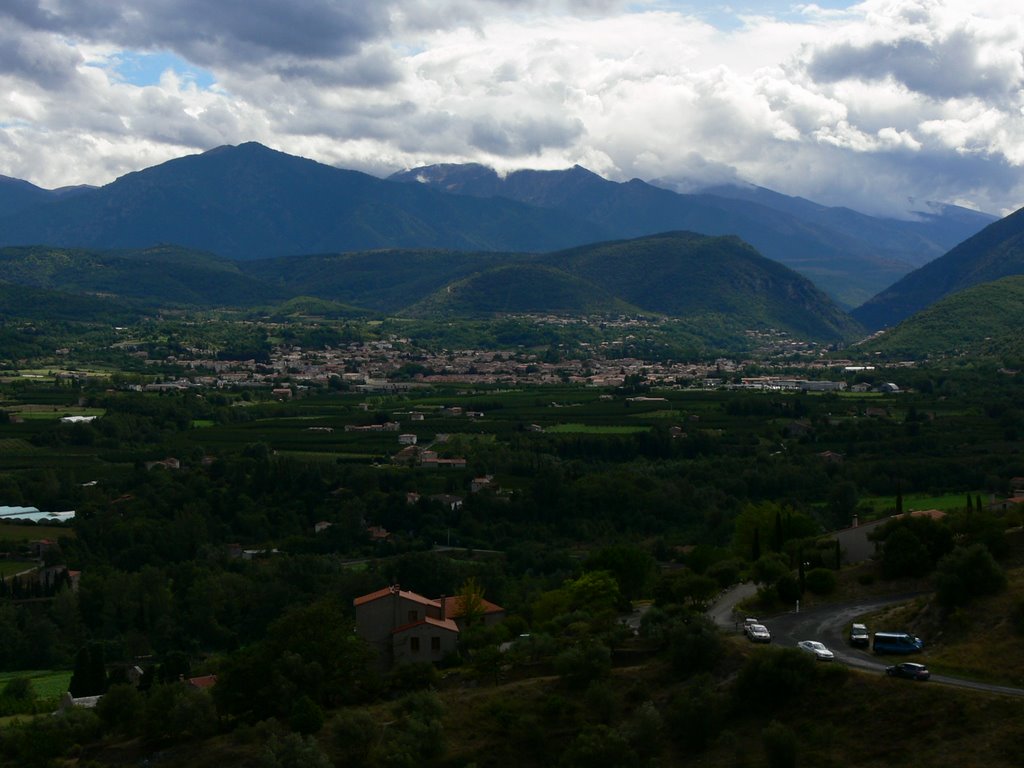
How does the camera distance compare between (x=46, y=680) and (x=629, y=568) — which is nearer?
(x=629, y=568)

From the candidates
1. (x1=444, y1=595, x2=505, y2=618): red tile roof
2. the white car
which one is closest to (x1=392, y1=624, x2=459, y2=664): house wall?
(x1=444, y1=595, x2=505, y2=618): red tile roof

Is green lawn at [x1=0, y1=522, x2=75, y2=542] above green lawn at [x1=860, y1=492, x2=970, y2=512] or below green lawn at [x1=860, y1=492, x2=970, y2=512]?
below

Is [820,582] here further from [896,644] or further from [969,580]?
[896,644]

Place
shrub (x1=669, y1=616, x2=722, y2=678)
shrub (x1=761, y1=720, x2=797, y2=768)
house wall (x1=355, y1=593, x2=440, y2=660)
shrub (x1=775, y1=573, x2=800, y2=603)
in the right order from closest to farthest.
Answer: shrub (x1=761, y1=720, x2=797, y2=768) → shrub (x1=669, y1=616, x2=722, y2=678) → shrub (x1=775, y1=573, x2=800, y2=603) → house wall (x1=355, y1=593, x2=440, y2=660)

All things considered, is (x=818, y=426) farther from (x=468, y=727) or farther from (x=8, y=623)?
(x=468, y=727)

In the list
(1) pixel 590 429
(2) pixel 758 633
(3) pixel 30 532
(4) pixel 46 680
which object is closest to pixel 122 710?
(4) pixel 46 680

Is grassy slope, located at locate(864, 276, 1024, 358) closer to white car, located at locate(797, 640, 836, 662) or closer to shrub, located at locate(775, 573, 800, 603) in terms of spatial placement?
shrub, located at locate(775, 573, 800, 603)

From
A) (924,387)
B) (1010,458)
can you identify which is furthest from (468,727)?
(924,387)
